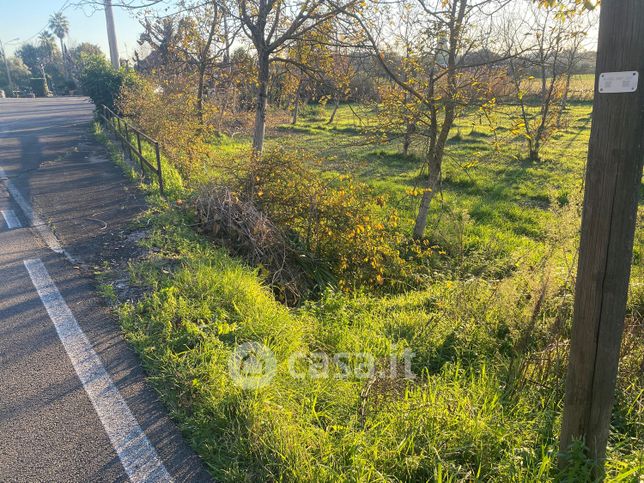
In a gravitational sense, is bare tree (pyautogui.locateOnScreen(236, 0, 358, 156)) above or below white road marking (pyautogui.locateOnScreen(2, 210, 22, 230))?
above

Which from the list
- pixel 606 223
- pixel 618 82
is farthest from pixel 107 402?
pixel 618 82

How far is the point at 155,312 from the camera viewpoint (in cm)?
401

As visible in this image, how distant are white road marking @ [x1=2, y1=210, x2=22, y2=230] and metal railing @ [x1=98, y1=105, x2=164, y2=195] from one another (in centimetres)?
217

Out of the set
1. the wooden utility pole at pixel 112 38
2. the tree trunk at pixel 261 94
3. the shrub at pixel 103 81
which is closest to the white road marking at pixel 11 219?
the tree trunk at pixel 261 94

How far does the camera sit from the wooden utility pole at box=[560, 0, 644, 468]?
1.88 m

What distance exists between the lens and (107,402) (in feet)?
9.72

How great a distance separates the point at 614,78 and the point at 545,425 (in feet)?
6.77

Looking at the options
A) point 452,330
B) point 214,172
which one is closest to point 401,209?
point 214,172

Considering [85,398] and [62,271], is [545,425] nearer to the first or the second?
[85,398]

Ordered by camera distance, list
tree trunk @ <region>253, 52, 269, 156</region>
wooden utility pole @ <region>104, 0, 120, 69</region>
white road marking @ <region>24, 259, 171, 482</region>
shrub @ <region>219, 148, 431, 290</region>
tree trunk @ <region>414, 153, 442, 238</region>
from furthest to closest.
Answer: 1. wooden utility pole @ <region>104, 0, 120, 69</region>
2. tree trunk @ <region>253, 52, 269, 156</region>
3. tree trunk @ <region>414, 153, 442, 238</region>
4. shrub @ <region>219, 148, 431, 290</region>
5. white road marking @ <region>24, 259, 171, 482</region>

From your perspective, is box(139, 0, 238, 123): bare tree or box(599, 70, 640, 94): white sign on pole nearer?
box(599, 70, 640, 94): white sign on pole

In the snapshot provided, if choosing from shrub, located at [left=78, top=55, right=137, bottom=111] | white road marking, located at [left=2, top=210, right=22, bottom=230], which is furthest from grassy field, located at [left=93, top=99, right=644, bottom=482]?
shrub, located at [left=78, top=55, right=137, bottom=111]

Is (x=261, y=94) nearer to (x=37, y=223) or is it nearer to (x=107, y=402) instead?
(x=37, y=223)

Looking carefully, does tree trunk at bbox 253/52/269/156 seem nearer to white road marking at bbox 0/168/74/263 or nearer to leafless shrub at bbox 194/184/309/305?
leafless shrub at bbox 194/184/309/305
